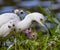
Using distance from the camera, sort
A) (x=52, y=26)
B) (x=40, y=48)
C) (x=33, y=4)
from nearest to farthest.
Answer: (x=40, y=48) → (x=52, y=26) → (x=33, y=4)

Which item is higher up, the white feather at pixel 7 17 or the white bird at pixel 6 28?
the white feather at pixel 7 17

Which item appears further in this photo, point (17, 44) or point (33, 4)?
point (33, 4)

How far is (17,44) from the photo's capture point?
2133mm

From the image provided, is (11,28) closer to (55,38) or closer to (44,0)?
(55,38)

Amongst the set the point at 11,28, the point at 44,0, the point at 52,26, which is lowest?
the point at 44,0

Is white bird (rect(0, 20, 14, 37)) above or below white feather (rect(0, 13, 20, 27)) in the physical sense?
below

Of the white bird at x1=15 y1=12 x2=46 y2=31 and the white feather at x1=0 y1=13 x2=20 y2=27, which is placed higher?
the white feather at x1=0 y1=13 x2=20 y2=27

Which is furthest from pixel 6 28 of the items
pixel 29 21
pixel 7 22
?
pixel 29 21

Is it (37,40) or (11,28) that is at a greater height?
(11,28)

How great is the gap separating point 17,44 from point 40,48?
15 cm

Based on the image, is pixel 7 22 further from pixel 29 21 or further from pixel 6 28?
pixel 29 21

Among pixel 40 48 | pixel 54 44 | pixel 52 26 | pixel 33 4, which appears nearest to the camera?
pixel 54 44

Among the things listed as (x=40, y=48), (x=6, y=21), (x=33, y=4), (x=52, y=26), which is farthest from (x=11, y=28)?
(x=33, y=4)

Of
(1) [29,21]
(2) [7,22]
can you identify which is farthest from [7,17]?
(1) [29,21]
